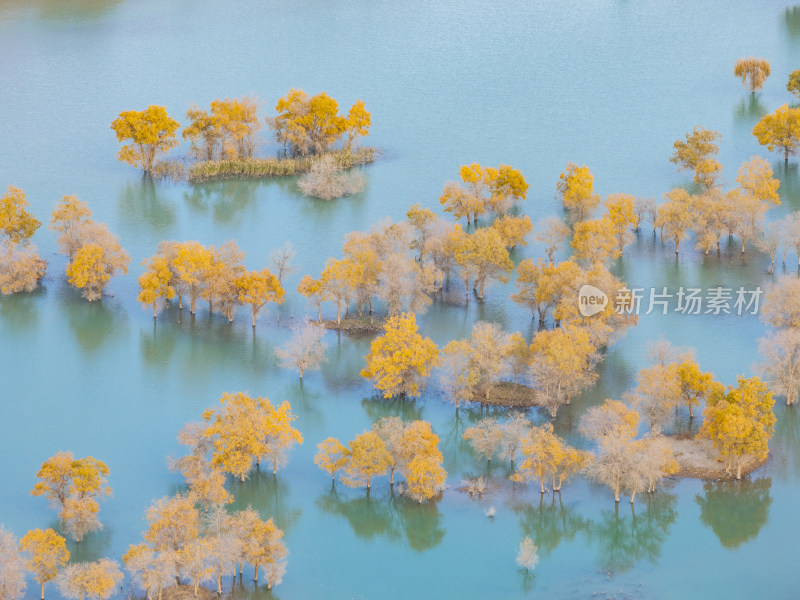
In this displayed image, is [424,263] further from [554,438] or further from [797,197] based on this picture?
[797,197]

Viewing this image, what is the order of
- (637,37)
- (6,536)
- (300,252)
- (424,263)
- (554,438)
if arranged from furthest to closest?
1. (637,37)
2. (300,252)
3. (424,263)
4. (554,438)
5. (6,536)

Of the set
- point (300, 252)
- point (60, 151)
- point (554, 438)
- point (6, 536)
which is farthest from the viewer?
point (60, 151)

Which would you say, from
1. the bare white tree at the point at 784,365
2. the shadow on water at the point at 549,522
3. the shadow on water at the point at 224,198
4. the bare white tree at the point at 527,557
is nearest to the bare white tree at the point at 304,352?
the shadow on water at the point at 549,522

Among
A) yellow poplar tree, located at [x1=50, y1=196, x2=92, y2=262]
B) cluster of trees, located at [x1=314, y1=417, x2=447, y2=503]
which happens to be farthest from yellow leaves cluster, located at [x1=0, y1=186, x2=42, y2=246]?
cluster of trees, located at [x1=314, y1=417, x2=447, y2=503]

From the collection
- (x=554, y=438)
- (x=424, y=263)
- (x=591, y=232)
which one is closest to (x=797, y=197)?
(x=591, y=232)

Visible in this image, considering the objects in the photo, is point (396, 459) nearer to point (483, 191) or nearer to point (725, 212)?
point (483, 191)

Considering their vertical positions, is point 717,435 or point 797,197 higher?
point 797,197

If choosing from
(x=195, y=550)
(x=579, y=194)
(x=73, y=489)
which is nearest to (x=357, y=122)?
(x=579, y=194)
